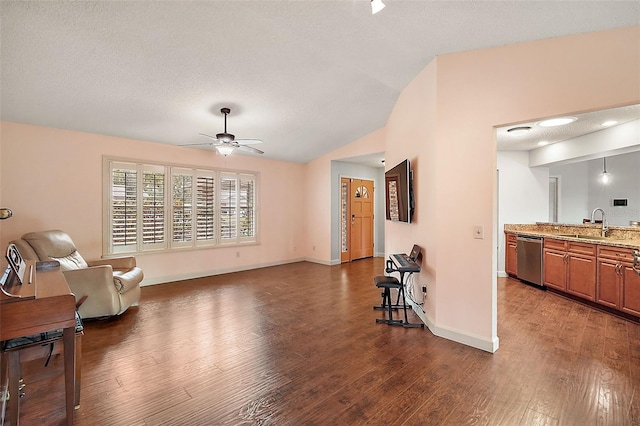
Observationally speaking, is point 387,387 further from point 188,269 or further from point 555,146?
point 555,146

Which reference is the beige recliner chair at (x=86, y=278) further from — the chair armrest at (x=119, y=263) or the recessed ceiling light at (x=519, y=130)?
the recessed ceiling light at (x=519, y=130)

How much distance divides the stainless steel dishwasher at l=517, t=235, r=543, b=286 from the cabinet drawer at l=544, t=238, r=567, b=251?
106 mm

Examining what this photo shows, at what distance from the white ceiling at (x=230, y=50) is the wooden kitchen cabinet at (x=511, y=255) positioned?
3400 millimetres

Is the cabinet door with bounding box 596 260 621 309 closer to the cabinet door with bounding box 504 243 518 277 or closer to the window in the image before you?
the cabinet door with bounding box 504 243 518 277

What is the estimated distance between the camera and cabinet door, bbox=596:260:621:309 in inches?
132

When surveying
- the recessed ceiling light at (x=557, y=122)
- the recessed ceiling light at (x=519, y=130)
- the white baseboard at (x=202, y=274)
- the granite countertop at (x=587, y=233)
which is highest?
the recessed ceiling light at (x=519, y=130)

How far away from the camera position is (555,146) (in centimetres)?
491

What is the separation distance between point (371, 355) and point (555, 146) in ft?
16.5

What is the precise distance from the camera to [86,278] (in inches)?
129

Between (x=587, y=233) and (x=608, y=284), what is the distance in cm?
124

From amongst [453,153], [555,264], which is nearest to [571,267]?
[555,264]

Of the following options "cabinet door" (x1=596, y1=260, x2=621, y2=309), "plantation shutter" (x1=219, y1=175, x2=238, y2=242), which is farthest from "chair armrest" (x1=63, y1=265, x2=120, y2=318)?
"cabinet door" (x1=596, y1=260, x2=621, y2=309)

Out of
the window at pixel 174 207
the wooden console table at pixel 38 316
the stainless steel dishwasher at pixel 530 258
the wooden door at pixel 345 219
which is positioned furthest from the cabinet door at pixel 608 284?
the window at pixel 174 207

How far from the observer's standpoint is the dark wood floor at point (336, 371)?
71.4 inches
